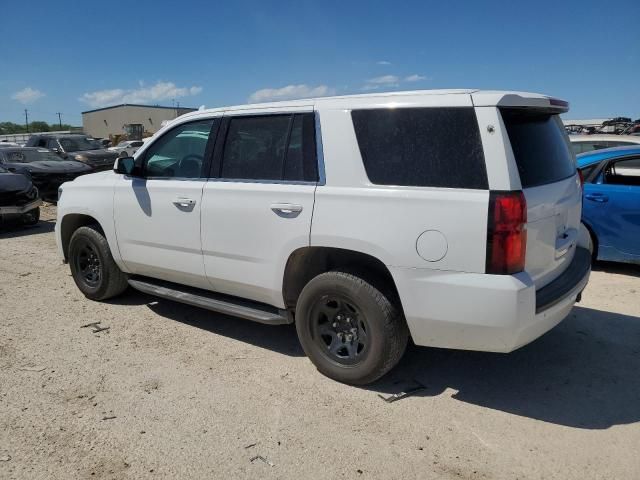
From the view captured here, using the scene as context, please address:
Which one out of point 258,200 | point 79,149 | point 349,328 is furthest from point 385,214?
point 79,149

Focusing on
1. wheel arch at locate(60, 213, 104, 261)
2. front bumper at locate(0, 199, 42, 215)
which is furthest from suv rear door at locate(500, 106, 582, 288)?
front bumper at locate(0, 199, 42, 215)

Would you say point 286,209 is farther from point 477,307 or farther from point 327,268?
point 477,307

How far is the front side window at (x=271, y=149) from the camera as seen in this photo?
142 inches

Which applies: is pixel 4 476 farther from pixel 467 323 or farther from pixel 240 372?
pixel 467 323

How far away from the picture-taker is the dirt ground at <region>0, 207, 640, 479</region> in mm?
2760

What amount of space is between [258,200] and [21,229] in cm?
876

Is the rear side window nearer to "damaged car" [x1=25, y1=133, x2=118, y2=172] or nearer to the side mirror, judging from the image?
the side mirror

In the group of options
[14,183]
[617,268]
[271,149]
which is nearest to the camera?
[271,149]

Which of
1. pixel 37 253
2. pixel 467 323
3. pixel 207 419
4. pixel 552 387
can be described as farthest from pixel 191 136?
pixel 37 253

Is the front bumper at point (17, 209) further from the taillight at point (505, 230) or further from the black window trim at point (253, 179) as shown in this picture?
the taillight at point (505, 230)

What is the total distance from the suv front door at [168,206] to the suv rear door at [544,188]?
2372 mm

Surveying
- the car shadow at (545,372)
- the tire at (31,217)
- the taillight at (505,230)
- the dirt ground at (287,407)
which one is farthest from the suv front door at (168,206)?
the tire at (31,217)

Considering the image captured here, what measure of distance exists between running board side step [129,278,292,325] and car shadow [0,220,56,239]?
625 cm

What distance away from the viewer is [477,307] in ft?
9.55
